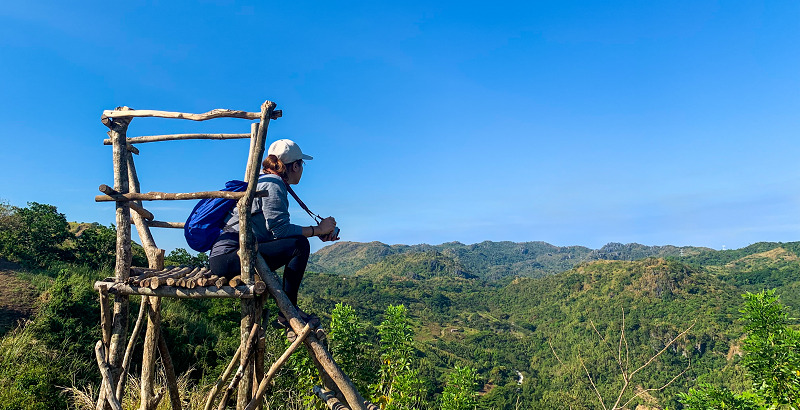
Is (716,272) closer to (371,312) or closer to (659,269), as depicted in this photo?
(659,269)

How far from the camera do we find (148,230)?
15.9ft

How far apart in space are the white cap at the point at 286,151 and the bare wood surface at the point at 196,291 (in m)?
1.09

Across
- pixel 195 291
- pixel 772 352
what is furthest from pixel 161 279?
pixel 772 352

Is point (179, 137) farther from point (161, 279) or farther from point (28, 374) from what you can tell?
point (28, 374)

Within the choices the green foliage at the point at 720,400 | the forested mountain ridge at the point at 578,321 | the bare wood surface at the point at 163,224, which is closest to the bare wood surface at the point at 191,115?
the bare wood surface at the point at 163,224

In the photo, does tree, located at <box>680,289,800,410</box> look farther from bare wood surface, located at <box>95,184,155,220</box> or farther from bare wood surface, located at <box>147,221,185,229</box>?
bare wood surface, located at <box>95,184,155,220</box>

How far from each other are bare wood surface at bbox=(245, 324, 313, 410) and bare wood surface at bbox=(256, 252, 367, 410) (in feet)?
0.19

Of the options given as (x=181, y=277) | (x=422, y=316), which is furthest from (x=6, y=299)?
(x=422, y=316)

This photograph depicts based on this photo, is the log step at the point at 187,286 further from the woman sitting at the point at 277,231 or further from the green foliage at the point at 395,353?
the green foliage at the point at 395,353

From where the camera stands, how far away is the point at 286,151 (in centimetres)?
381

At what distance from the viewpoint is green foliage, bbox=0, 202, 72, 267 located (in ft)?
42.3

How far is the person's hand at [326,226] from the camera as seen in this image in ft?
12.1

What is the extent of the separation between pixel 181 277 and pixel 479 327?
133489 millimetres

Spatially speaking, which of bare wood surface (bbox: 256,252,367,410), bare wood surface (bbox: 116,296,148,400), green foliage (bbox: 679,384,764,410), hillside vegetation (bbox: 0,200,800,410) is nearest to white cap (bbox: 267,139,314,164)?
bare wood surface (bbox: 256,252,367,410)
